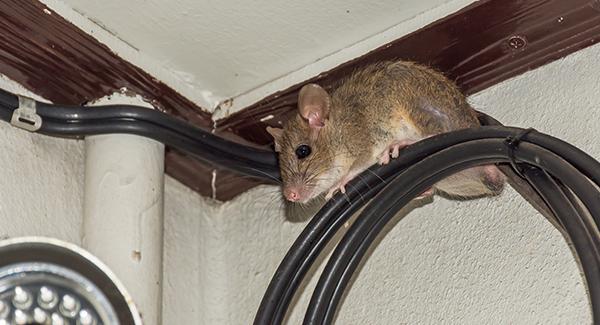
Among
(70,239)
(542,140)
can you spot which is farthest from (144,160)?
(542,140)

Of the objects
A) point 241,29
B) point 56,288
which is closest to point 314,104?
point 241,29

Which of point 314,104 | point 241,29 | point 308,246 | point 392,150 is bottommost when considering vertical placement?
point 308,246

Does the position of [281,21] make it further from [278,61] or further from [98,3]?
[98,3]

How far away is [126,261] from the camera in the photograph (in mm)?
2453

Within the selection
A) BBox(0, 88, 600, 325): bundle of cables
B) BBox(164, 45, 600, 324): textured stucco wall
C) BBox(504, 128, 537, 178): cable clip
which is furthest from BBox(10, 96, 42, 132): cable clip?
BBox(504, 128, 537, 178): cable clip

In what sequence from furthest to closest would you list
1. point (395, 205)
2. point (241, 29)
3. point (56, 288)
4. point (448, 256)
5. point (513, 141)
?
point (241, 29), point (448, 256), point (395, 205), point (513, 141), point (56, 288)

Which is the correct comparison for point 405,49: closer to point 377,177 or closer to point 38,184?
point 377,177

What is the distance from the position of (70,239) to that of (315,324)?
28.0 inches

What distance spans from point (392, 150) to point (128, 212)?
66cm

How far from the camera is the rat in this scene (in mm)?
2387

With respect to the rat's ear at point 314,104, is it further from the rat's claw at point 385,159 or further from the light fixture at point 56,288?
the light fixture at point 56,288

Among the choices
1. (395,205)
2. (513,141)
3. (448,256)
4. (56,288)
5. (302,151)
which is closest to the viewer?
(56,288)

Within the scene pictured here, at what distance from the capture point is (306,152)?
2.79 m

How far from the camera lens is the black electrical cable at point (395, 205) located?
78.1 inches
